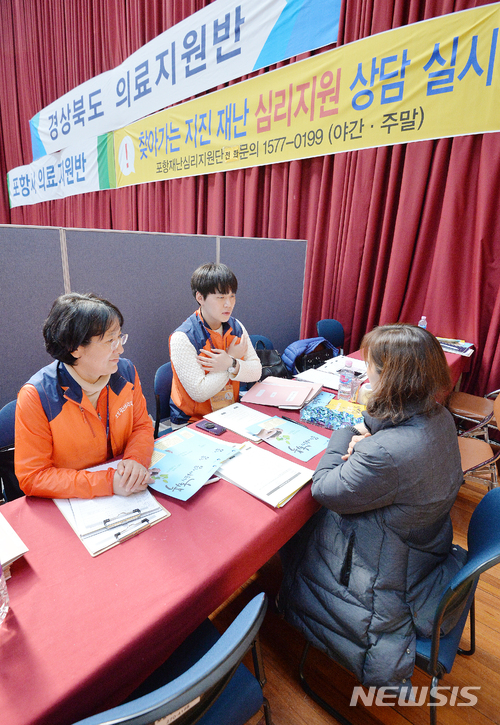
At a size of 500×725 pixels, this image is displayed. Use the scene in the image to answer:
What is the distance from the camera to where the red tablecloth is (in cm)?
55

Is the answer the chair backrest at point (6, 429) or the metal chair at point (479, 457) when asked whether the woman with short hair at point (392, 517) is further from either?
the chair backrest at point (6, 429)

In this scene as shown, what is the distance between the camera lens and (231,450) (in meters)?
1.14

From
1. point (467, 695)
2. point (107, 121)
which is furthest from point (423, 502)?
point (107, 121)

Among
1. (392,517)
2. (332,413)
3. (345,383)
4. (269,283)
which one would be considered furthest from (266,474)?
(269,283)

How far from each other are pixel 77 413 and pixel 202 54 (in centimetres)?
371

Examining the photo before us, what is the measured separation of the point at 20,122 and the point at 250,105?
5.98 m

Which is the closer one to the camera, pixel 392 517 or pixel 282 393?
pixel 392 517

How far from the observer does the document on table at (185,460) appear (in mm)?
964

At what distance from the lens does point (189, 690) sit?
454mm

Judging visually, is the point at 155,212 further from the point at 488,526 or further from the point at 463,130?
the point at 488,526

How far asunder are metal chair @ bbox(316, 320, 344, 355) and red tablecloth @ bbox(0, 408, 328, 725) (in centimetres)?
206

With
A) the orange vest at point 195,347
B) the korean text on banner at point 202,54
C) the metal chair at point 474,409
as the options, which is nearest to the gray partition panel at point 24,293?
the orange vest at point 195,347

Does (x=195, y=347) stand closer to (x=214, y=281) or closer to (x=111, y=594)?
(x=214, y=281)

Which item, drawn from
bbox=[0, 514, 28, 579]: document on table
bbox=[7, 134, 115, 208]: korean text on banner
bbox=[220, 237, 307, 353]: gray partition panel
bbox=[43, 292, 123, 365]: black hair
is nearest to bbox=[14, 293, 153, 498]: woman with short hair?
bbox=[43, 292, 123, 365]: black hair
